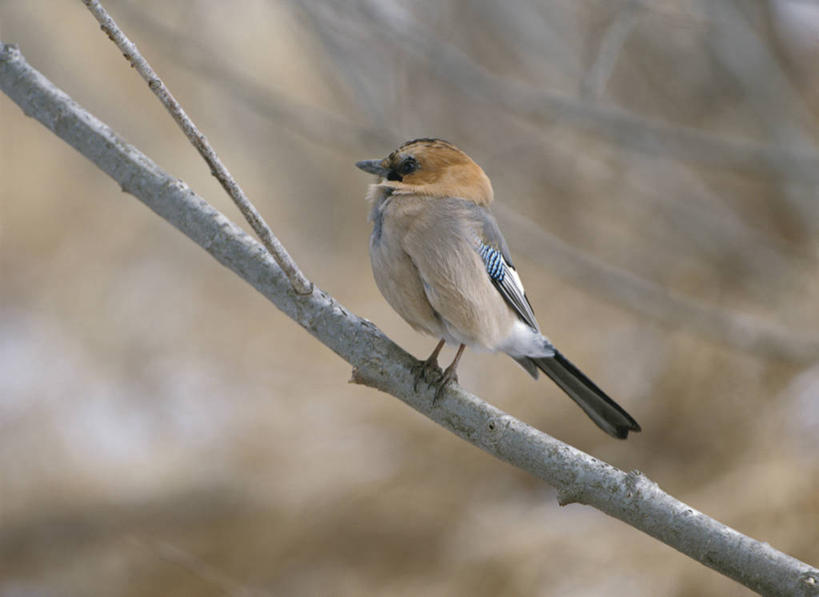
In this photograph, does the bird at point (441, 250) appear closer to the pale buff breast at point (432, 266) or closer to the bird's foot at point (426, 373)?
the pale buff breast at point (432, 266)

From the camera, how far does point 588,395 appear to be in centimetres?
183

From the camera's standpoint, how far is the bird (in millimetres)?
1702

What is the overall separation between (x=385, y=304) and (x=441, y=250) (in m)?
1.91

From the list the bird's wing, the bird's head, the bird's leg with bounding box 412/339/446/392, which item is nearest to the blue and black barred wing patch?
the bird's wing

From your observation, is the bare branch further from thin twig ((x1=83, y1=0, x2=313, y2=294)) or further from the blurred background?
thin twig ((x1=83, y1=0, x2=313, y2=294))

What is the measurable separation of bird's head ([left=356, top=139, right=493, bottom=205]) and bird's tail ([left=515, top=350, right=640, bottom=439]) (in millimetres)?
430

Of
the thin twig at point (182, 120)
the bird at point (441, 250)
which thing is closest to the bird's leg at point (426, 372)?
the bird at point (441, 250)

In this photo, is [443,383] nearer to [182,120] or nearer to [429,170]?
[429,170]

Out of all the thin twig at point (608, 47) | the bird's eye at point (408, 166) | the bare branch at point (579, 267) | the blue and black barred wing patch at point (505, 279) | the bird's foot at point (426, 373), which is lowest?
the bird's foot at point (426, 373)

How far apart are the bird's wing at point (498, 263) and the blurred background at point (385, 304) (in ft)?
2.24

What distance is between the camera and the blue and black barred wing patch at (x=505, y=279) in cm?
182

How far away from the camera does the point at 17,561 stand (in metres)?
2.96

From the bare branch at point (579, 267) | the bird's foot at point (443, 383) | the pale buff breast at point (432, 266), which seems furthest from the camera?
the bare branch at point (579, 267)

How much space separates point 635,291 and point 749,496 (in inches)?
31.2
